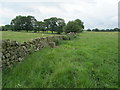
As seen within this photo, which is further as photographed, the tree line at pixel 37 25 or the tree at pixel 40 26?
the tree at pixel 40 26

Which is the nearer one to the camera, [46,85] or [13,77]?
[46,85]

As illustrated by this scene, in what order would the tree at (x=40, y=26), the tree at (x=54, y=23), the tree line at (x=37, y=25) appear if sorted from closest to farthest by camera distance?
the tree line at (x=37, y=25) → the tree at (x=54, y=23) → the tree at (x=40, y=26)

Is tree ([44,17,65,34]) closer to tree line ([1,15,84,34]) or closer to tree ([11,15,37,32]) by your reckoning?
tree line ([1,15,84,34])

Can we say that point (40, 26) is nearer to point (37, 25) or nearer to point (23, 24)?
point (37, 25)

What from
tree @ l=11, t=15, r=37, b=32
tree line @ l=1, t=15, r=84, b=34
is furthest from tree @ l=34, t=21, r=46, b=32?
tree @ l=11, t=15, r=37, b=32

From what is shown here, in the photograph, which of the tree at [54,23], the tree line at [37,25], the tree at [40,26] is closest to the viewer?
the tree line at [37,25]

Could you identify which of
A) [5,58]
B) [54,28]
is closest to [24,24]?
[54,28]

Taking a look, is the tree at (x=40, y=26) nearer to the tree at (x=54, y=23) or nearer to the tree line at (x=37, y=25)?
the tree line at (x=37, y=25)

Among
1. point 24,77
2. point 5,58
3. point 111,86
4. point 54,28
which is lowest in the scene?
point 111,86

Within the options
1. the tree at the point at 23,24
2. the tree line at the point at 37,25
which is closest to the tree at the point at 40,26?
the tree line at the point at 37,25

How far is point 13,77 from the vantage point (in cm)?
339

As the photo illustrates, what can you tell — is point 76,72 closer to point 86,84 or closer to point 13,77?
point 86,84

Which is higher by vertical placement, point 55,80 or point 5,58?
point 5,58

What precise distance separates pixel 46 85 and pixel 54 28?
198 feet
